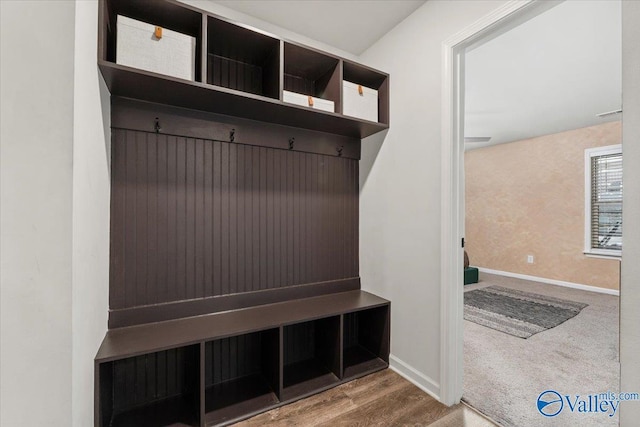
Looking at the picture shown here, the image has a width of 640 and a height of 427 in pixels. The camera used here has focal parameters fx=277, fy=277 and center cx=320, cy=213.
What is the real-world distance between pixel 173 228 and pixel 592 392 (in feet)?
9.69

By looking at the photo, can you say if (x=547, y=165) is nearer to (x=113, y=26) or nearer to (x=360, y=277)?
(x=360, y=277)

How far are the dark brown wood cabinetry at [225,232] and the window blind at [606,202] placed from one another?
4.30m

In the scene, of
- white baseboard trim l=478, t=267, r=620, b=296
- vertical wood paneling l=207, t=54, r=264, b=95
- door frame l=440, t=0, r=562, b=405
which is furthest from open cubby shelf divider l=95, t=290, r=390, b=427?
white baseboard trim l=478, t=267, r=620, b=296

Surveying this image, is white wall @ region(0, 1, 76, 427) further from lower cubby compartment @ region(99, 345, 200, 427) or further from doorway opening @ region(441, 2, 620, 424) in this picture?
doorway opening @ region(441, 2, 620, 424)

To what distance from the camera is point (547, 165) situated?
4750 mm

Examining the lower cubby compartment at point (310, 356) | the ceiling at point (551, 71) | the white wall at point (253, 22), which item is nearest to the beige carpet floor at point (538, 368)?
the lower cubby compartment at point (310, 356)

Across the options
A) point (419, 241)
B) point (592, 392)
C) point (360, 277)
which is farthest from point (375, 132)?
point (592, 392)

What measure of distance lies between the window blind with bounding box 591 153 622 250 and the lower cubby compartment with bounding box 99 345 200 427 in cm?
571

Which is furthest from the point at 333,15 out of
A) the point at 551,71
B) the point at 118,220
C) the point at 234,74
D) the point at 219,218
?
the point at 551,71

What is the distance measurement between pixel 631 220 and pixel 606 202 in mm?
4697

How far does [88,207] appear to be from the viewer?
1121 millimetres

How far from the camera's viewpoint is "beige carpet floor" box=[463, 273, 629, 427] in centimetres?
166

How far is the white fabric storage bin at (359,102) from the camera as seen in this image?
199 centimetres

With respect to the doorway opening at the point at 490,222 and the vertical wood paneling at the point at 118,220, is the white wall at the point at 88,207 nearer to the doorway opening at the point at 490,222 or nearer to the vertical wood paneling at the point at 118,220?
the vertical wood paneling at the point at 118,220
